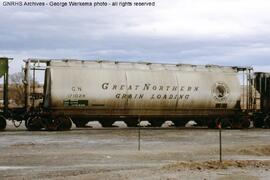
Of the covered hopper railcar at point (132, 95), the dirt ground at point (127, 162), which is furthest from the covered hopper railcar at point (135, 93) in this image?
the dirt ground at point (127, 162)

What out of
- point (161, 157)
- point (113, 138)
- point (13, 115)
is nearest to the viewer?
point (161, 157)

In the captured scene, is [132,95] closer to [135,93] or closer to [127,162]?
[135,93]

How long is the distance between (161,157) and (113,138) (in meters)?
7.86

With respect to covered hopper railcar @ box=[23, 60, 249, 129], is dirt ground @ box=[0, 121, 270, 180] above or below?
below

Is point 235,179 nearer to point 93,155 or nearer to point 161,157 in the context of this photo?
point 161,157

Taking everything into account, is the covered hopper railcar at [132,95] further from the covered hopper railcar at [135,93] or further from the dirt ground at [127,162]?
the dirt ground at [127,162]

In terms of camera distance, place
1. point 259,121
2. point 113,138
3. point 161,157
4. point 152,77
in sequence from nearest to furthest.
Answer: point 161,157 → point 113,138 → point 152,77 → point 259,121

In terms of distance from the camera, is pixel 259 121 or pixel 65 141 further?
pixel 259 121

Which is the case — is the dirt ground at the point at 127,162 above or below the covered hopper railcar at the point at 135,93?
below

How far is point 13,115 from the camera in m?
27.0

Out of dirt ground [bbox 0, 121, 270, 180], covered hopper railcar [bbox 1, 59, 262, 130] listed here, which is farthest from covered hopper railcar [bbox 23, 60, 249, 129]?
dirt ground [bbox 0, 121, 270, 180]

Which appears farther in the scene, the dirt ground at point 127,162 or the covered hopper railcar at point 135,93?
the covered hopper railcar at point 135,93

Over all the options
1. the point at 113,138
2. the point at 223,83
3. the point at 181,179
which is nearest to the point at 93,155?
the point at 181,179

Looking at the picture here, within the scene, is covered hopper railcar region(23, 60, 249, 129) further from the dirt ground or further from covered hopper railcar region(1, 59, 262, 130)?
the dirt ground
